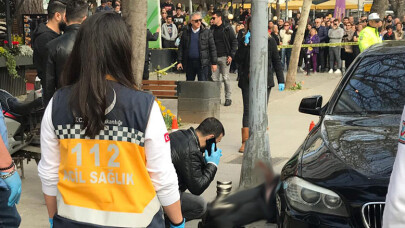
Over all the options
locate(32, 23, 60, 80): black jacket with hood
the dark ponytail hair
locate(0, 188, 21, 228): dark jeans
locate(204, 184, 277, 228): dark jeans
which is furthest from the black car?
locate(32, 23, 60, 80): black jacket with hood

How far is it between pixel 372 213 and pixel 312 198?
40cm

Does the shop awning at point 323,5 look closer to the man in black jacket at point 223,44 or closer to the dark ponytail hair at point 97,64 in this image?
the man in black jacket at point 223,44

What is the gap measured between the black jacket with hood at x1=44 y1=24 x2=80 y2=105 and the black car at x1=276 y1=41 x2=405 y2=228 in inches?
86.8

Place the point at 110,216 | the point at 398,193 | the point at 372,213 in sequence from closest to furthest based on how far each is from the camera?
the point at 398,193
the point at 110,216
the point at 372,213

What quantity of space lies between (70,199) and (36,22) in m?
13.6

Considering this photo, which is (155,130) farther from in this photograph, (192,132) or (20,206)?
(20,206)

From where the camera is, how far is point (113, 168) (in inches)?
113

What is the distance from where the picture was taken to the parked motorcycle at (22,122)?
22.3 ft

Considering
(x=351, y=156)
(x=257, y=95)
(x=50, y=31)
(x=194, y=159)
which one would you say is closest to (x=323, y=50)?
(x=257, y=95)

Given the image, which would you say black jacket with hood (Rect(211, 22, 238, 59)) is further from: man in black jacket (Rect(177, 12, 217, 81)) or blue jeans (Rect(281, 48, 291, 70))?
blue jeans (Rect(281, 48, 291, 70))

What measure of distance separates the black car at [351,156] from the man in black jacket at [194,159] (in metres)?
0.55

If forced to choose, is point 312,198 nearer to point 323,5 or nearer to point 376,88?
point 376,88

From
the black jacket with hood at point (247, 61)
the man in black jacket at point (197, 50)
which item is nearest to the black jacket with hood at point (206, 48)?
the man in black jacket at point (197, 50)

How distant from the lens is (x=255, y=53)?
7148 mm
